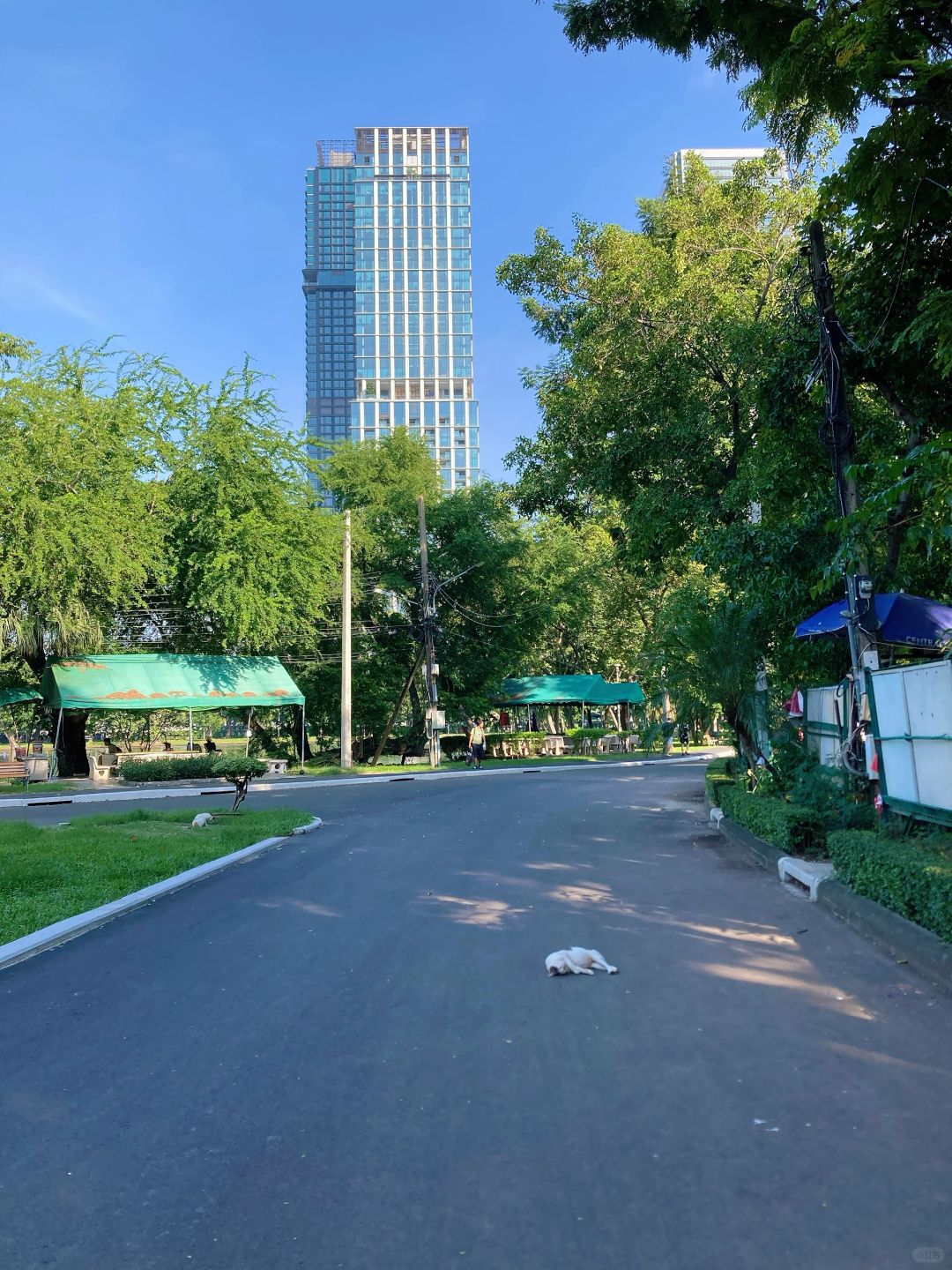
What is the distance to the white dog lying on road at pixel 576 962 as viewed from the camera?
6.65 m

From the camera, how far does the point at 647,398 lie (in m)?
20.2

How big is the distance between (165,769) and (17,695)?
595 centimetres

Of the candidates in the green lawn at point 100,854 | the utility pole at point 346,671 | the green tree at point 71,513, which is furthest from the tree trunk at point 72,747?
the green lawn at point 100,854

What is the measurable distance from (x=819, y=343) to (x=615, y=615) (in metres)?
37.4

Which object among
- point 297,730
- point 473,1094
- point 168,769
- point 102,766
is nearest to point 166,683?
point 168,769

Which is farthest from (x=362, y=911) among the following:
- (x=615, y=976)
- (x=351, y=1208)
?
(x=351, y=1208)

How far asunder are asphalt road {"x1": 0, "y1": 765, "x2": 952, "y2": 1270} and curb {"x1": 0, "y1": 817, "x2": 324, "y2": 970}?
208 millimetres

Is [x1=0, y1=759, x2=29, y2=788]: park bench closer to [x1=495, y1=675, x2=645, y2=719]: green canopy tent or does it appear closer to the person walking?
the person walking

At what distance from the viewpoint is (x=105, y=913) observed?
29.3 feet

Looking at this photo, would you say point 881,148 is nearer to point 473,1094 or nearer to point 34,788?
point 473,1094

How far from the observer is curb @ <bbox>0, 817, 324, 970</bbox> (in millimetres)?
7546

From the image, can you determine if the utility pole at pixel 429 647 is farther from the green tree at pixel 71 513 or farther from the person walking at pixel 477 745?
the green tree at pixel 71 513

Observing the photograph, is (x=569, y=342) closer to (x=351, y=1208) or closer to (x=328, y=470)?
(x=351, y=1208)

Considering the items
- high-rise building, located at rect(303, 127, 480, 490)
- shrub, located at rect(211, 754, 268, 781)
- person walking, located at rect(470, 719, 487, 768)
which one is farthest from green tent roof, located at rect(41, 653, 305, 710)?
high-rise building, located at rect(303, 127, 480, 490)
